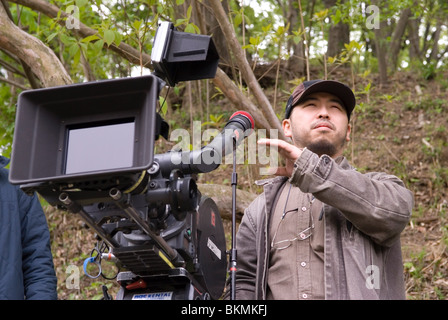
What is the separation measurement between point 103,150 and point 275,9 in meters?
8.55

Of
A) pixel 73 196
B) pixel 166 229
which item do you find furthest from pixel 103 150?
pixel 166 229

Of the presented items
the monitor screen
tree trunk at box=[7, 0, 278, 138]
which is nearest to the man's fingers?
the monitor screen

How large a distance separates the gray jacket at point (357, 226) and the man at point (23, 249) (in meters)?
0.96

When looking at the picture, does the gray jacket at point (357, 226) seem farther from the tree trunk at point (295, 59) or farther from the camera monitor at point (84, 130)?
the tree trunk at point (295, 59)

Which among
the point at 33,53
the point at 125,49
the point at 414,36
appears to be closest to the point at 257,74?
the point at 414,36

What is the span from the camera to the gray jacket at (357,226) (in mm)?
2166

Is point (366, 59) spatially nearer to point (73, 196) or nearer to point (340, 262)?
point (340, 262)

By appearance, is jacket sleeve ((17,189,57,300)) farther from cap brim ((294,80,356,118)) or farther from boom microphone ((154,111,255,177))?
cap brim ((294,80,356,118))

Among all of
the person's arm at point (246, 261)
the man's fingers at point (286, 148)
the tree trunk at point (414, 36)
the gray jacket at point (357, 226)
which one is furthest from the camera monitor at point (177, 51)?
the tree trunk at point (414, 36)

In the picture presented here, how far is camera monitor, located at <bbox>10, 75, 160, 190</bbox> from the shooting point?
1.74m

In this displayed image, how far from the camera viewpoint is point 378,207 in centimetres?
221

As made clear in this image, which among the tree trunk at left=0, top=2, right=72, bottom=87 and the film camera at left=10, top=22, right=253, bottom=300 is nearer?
the film camera at left=10, top=22, right=253, bottom=300

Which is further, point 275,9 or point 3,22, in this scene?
point 275,9

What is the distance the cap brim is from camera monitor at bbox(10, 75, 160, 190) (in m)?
1.02
